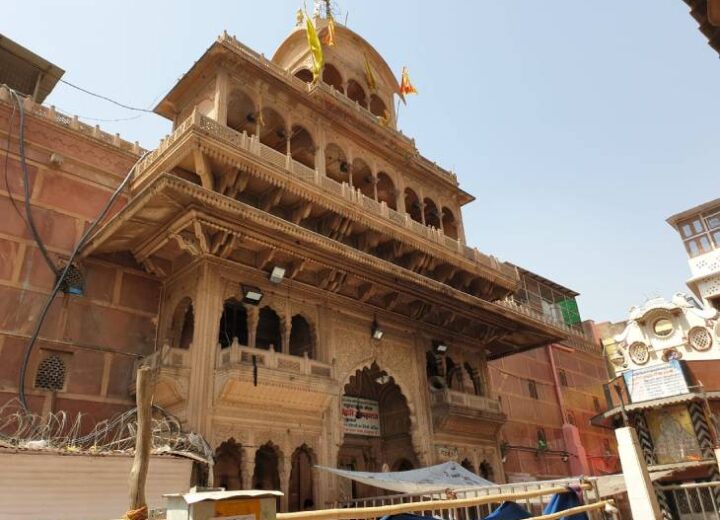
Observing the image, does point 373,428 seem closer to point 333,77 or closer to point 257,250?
point 257,250

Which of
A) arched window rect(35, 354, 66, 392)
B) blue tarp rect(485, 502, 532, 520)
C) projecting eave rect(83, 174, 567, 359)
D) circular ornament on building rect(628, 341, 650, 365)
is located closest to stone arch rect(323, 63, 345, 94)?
projecting eave rect(83, 174, 567, 359)

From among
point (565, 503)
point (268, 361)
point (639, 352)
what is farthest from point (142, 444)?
point (639, 352)

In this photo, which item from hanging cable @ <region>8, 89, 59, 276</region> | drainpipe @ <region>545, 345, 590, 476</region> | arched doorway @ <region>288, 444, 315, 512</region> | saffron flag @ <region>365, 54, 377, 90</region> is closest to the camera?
hanging cable @ <region>8, 89, 59, 276</region>

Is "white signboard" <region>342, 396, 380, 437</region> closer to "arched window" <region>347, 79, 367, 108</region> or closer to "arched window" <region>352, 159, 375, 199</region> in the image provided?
"arched window" <region>352, 159, 375, 199</region>

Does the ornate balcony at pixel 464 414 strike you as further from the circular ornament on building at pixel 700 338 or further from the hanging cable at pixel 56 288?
the circular ornament on building at pixel 700 338

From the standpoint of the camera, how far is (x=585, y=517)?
5.09 meters

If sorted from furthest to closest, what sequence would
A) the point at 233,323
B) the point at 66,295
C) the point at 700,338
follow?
1. the point at 700,338
2. the point at 233,323
3. the point at 66,295

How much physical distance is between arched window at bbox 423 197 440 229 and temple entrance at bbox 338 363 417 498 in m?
5.80

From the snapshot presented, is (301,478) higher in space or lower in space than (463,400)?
lower

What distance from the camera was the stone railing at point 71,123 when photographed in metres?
11.7

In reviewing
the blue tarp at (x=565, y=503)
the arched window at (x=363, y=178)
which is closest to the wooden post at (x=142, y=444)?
the blue tarp at (x=565, y=503)

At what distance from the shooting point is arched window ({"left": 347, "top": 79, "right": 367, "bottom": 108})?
17.6 metres

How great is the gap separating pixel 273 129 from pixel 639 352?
71.0 feet

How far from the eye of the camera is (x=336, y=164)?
50.7ft
